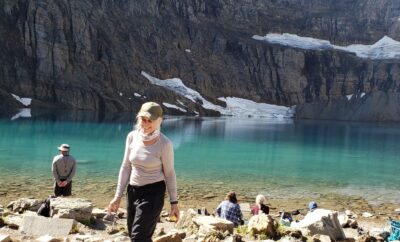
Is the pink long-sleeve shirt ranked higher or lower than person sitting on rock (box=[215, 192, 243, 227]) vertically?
higher

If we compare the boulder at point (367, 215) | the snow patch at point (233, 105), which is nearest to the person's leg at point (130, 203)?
the boulder at point (367, 215)

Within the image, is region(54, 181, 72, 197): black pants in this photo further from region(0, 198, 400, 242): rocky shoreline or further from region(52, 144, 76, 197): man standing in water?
region(0, 198, 400, 242): rocky shoreline

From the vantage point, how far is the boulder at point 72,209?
1050 centimetres

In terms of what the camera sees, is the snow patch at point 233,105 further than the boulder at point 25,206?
Yes

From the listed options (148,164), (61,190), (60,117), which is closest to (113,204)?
(148,164)

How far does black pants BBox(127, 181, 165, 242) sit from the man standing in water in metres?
7.19

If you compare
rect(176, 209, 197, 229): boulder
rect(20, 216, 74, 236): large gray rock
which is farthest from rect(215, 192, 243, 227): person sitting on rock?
rect(20, 216, 74, 236): large gray rock

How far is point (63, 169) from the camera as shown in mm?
13141

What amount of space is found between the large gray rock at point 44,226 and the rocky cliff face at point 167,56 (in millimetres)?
96485

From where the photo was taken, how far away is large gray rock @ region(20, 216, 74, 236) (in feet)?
29.8

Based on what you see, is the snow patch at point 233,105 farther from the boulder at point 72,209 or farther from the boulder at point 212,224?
the boulder at point 212,224

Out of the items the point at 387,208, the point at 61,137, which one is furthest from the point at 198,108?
the point at 387,208

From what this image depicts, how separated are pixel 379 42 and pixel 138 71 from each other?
376ft

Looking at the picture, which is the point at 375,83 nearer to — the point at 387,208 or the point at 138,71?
the point at 138,71
